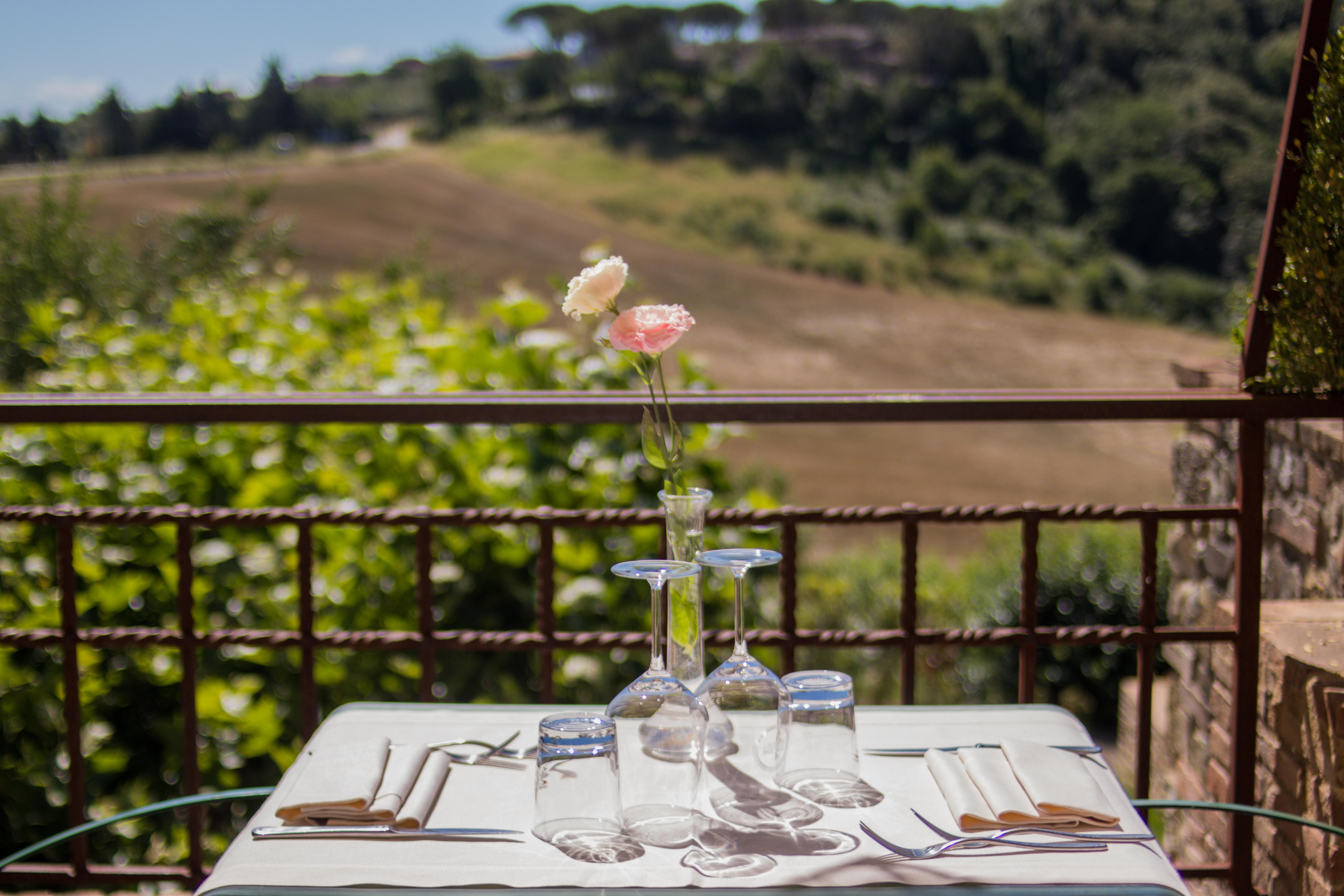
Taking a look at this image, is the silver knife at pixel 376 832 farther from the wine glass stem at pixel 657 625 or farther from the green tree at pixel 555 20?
the green tree at pixel 555 20

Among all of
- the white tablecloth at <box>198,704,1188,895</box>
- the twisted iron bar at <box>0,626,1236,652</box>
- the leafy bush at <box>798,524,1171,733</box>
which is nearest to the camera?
the white tablecloth at <box>198,704,1188,895</box>

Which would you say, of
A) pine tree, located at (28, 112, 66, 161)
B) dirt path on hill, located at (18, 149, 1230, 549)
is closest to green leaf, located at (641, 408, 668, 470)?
pine tree, located at (28, 112, 66, 161)

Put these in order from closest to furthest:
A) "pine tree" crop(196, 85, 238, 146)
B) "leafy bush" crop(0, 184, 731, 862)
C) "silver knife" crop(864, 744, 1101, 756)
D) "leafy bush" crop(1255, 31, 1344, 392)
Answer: "silver knife" crop(864, 744, 1101, 756) → "leafy bush" crop(1255, 31, 1344, 392) → "leafy bush" crop(0, 184, 731, 862) → "pine tree" crop(196, 85, 238, 146)

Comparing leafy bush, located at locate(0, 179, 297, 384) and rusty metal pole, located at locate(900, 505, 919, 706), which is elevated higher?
leafy bush, located at locate(0, 179, 297, 384)

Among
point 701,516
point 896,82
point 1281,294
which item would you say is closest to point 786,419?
point 701,516

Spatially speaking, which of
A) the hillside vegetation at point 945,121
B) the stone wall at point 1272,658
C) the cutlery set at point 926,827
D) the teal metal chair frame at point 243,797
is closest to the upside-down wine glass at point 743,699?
the cutlery set at point 926,827

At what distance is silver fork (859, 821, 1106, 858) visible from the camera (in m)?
0.83

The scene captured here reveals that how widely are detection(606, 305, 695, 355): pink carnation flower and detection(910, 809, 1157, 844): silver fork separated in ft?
1.54

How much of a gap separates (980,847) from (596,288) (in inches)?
22.3

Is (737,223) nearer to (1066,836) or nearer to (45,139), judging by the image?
(45,139)

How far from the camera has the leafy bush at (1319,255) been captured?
4.69 ft

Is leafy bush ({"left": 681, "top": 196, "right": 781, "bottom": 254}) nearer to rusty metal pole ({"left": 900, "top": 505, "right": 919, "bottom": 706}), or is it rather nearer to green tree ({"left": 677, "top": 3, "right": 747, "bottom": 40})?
green tree ({"left": 677, "top": 3, "right": 747, "bottom": 40})

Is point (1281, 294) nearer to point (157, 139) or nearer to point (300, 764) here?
point (300, 764)

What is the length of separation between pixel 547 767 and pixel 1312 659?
46.0 inches
